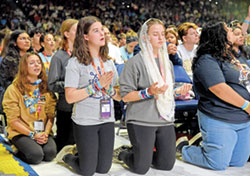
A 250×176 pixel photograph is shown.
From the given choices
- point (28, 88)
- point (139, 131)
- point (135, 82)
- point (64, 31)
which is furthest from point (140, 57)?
point (28, 88)

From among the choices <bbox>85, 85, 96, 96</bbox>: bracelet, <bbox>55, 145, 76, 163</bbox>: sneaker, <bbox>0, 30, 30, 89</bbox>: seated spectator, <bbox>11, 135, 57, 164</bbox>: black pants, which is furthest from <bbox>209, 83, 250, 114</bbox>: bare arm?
<bbox>0, 30, 30, 89</bbox>: seated spectator

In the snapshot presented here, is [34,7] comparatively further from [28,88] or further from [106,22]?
[28,88]

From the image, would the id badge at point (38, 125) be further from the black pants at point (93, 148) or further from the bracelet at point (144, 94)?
the bracelet at point (144, 94)

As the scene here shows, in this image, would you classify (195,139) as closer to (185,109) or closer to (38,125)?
(185,109)

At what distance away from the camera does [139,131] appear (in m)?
2.50

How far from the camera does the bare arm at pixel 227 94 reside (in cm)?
259

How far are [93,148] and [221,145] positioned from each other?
3.46 feet

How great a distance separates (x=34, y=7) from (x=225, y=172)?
36.3 feet

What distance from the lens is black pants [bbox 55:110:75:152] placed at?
3.13 m

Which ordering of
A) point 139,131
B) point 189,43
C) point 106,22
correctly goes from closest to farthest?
point 139,131
point 189,43
point 106,22

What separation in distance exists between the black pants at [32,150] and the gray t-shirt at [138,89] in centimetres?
87

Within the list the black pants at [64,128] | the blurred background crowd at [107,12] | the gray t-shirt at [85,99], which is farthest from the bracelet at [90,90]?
the blurred background crowd at [107,12]

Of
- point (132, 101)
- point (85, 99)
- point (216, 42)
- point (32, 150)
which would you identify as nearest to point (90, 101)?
point (85, 99)

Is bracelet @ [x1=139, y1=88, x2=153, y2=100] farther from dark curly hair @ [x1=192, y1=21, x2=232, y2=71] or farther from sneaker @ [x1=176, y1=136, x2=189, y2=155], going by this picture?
sneaker @ [x1=176, y1=136, x2=189, y2=155]
